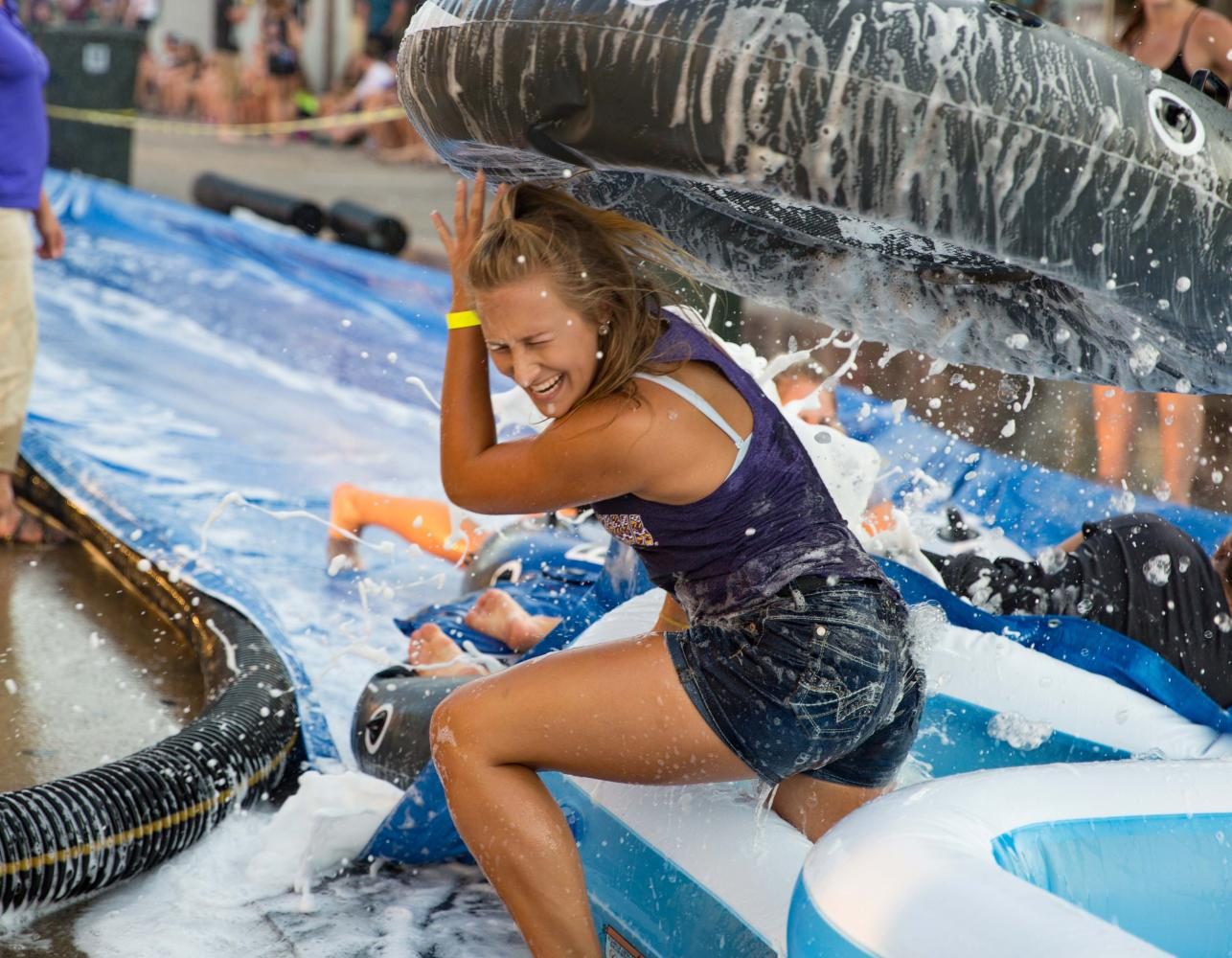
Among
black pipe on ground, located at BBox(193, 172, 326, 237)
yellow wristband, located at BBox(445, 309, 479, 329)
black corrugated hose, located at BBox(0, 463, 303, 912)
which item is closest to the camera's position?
yellow wristband, located at BBox(445, 309, 479, 329)

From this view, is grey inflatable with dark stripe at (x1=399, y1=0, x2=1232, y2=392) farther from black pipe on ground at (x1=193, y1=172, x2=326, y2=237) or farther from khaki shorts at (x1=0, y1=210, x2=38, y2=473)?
black pipe on ground at (x1=193, y1=172, x2=326, y2=237)

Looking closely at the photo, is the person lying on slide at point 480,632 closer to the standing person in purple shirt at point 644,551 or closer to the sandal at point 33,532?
the standing person in purple shirt at point 644,551

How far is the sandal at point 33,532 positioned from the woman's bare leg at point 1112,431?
9.30 ft

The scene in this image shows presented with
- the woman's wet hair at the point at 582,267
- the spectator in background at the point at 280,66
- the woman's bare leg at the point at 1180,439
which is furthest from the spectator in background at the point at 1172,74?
the spectator in background at the point at 280,66

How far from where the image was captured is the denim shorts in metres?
1.86

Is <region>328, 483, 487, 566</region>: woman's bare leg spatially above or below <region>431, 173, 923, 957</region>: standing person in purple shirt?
below

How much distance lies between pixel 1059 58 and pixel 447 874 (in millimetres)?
1605

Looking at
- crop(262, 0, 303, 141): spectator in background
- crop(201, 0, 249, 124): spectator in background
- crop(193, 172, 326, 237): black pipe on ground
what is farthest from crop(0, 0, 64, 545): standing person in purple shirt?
crop(201, 0, 249, 124): spectator in background

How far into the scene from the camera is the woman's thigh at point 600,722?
187 centimetres

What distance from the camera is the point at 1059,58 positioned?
1782 mm

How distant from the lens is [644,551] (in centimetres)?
200

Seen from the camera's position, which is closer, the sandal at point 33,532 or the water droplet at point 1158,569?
the water droplet at point 1158,569

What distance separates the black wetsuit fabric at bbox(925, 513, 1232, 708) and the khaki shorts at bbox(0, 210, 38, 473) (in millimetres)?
2373

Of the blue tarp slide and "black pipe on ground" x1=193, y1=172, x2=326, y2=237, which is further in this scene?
"black pipe on ground" x1=193, y1=172, x2=326, y2=237
